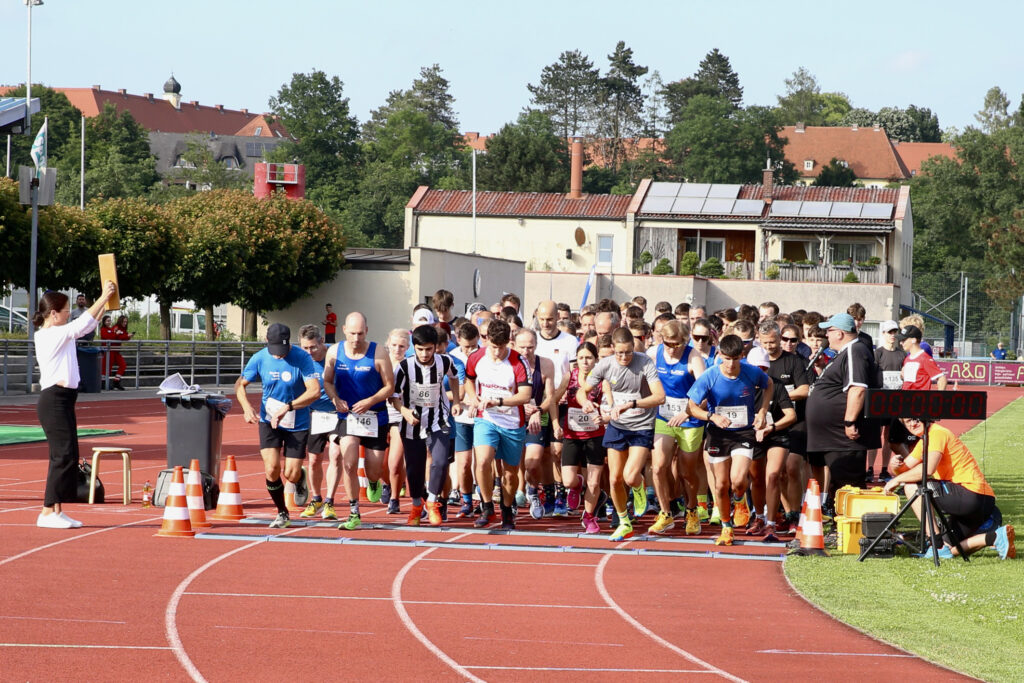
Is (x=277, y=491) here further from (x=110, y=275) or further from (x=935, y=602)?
(x=935, y=602)

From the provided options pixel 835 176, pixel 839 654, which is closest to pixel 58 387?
pixel 839 654

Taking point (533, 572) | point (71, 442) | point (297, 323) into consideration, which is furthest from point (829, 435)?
point (297, 323)

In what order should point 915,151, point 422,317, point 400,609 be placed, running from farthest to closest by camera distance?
point 915,151 → point 422,317 → point 400,609

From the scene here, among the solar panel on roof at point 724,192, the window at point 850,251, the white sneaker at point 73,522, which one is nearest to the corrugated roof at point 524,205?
the solar panel on roof at point 724,192

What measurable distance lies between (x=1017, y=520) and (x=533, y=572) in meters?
5.58

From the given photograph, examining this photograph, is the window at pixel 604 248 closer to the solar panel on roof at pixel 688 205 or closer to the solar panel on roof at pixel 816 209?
the solar panel on roof at pixel 688 205

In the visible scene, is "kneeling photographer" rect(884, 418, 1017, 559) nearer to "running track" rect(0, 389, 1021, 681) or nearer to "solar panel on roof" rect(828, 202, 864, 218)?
"running track" rect(0, 389, 1021, 681)

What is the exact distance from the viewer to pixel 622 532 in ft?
38.3

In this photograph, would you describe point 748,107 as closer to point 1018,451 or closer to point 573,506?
point 1018,451

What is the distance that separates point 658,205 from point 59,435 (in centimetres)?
5132

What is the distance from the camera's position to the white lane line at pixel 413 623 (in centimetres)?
717

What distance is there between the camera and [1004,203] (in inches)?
3278

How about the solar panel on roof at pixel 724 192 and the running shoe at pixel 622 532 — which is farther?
the solar panel on roof at pixel 724 192

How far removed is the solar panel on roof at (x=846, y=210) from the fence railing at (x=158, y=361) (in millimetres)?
32168
